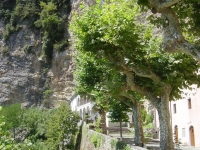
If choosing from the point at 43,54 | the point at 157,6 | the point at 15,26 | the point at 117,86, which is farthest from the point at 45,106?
the point at 157,6

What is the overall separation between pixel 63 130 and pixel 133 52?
776 inches

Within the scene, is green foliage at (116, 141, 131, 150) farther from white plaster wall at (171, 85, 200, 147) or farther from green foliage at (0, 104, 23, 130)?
green foliage at (0, 104, 23, 130)

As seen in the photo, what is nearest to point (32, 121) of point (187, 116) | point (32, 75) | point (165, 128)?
point (32, 75)

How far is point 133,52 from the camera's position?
14.9 metres

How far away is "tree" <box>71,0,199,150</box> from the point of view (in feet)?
46.3

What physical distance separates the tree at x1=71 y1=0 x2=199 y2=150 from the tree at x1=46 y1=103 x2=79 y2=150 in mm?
18483

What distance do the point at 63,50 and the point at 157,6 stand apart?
158 feet

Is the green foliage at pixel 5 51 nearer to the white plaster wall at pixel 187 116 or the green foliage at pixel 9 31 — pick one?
→ the green foliage at pixel 9 31

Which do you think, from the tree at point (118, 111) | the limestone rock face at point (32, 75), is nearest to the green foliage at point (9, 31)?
the limestone rock face at point (32, 75)

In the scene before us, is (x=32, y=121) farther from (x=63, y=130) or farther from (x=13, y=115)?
(x=63, y=130)

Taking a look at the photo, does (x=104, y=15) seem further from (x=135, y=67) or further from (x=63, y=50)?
(x=63, y=50)

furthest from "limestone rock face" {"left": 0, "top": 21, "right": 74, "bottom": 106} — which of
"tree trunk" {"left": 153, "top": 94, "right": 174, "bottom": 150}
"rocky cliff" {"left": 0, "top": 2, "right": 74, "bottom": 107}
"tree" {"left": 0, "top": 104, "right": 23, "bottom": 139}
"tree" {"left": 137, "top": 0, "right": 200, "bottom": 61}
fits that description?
"tree" {"left": 137, "top": 0, "right": 200, "bottom": 61}

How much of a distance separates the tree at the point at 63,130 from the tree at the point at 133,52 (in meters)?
18.5

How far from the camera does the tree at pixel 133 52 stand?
14.1 metres
